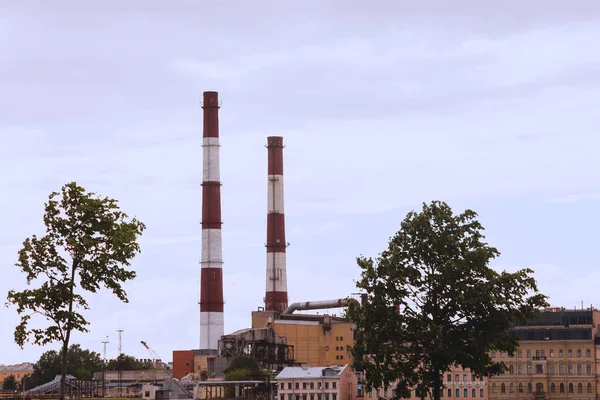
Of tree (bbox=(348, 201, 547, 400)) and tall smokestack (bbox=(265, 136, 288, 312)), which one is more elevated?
tall smokestack (bbox=(265, 136, 288, 312))

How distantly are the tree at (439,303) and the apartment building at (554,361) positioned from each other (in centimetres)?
8925

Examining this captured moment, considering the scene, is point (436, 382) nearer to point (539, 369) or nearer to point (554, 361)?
point (554, 361)

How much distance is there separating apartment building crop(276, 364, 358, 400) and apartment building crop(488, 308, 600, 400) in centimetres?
1891

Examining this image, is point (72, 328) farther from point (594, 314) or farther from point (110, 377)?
point (110, 377)

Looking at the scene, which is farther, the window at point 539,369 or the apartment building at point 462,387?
the window at point 539,369

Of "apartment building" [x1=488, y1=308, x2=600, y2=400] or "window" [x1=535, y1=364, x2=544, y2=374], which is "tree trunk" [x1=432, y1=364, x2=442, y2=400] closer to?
"apartment building" [x1=488, y1=308, x2=600, y2=400]

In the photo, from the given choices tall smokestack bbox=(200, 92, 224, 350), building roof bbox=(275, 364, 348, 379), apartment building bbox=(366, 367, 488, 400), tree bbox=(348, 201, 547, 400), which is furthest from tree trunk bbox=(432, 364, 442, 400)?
tall smokestack bbox=(200, 92, 224, 350)

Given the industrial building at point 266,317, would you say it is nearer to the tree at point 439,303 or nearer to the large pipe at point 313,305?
Answer: the large pipe at point 313,305

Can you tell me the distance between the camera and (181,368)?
6939 inches

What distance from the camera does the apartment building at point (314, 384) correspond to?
485 ft

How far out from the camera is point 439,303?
58.8 meters

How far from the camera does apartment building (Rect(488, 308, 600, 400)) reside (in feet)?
480

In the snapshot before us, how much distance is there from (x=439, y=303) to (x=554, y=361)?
308ft

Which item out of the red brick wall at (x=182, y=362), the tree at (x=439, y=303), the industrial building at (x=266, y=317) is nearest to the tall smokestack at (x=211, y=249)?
the industrial building at (x=266, y=317)
